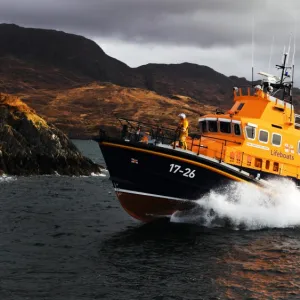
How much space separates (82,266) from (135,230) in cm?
462

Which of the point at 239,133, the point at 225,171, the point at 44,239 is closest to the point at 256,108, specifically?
the point at 239,133

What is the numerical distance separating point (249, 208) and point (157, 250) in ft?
15.7

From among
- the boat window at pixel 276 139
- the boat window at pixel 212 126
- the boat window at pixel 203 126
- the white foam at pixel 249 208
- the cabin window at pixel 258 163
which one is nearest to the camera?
the white foam at pixel 249 208

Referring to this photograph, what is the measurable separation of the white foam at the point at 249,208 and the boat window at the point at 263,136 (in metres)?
1.68

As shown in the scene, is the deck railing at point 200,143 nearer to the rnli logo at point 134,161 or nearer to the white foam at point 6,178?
the rnli logo at point 134,161

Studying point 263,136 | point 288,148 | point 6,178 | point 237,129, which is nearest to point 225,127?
point 237,129

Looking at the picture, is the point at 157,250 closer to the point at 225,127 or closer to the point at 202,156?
the point at 202,156

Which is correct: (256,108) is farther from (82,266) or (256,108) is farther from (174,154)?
(82,266)

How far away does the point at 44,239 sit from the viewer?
14727 mm

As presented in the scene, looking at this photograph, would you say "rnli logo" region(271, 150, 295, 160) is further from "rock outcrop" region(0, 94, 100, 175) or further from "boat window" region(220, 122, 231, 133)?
"rock outcrop" region(0, 94, 100, 175)

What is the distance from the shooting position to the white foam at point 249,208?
54.4ft

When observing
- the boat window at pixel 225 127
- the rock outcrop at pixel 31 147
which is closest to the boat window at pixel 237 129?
the boat window at pixel 225 127

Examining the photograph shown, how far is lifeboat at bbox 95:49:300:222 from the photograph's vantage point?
52.7 ft

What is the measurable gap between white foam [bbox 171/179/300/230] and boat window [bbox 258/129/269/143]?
5.50 feet
